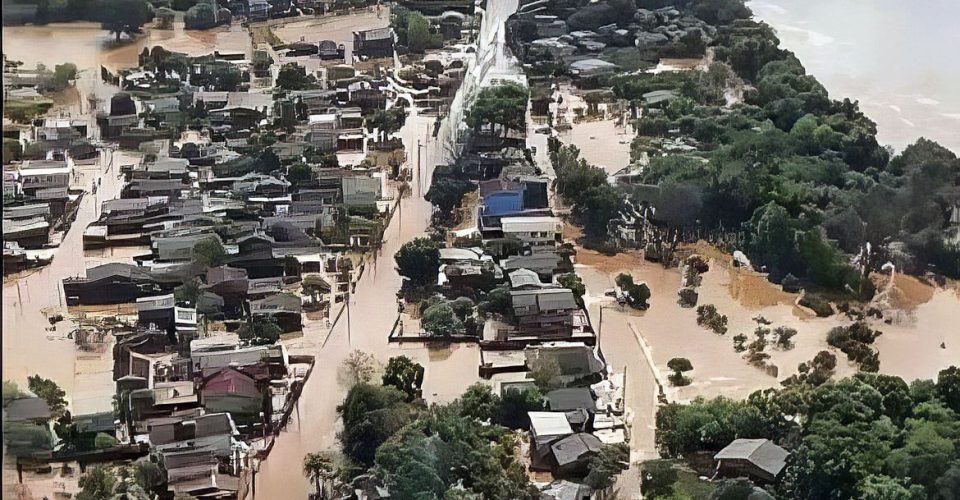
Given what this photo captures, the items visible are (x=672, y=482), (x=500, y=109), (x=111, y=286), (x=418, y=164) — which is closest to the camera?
(x=672, y=482)

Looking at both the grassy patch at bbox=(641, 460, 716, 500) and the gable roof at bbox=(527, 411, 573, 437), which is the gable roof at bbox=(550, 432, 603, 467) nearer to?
the gable roof at bbox=(527, 411, 573, 437)

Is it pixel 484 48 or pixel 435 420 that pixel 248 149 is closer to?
pixel 484 48

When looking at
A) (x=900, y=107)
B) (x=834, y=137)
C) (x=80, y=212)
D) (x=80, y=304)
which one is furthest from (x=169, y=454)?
→ (x=900, y=107)

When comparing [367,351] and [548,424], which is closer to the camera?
[548,424]

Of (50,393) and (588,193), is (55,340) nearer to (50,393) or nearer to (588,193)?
(50,393)

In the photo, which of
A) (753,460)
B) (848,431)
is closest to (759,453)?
(753,460)

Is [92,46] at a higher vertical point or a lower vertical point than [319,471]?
higher

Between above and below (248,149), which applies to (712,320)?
below

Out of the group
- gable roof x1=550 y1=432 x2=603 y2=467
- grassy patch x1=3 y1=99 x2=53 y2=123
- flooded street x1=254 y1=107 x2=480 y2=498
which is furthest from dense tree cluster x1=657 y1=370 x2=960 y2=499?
grassy patch x1=3 y1=99 x2=53 y2=123
